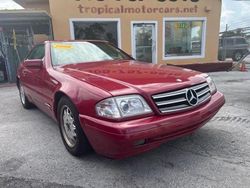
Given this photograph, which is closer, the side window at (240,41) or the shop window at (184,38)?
the shop window at (184,38)

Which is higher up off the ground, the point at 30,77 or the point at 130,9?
the point at 130,9

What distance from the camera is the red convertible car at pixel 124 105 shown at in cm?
235

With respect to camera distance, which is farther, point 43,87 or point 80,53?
point 80,53

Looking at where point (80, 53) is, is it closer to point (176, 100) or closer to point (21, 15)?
point (176, 100)

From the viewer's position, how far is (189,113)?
2.63 m

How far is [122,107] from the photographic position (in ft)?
7.84

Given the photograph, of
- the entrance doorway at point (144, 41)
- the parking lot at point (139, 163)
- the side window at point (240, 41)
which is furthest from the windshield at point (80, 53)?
the side window at point (240, 41)

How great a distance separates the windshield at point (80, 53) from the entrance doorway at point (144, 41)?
637 cm

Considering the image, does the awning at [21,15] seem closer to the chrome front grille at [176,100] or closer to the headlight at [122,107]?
the headlight at [122,107]

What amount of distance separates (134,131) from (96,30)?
28.4 feet

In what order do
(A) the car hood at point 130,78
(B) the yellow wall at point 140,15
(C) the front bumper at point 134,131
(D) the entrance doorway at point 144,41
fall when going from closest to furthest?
(C) the front bumper at point 134,131 < (A) the car hood at point 130,78 < (B) the yellow wall at point 140,15 < (D) the entrance doorway at point 144,41

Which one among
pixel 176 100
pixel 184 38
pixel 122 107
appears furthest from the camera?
pixel 184 38

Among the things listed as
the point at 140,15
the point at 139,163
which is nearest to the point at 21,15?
the point at 140,15

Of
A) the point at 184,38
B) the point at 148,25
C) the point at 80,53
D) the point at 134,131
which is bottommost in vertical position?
the point at 134,131
